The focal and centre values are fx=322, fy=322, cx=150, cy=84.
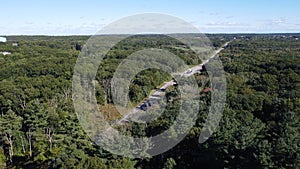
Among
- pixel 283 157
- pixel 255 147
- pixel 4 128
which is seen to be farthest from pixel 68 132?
pixel 283 157

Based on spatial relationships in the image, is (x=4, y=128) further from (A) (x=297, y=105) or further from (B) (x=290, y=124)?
(A) (x=297, y=105)

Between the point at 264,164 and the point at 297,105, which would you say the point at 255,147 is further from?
the point at 297,105

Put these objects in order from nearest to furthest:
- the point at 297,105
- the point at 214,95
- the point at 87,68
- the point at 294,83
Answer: the point at 297,105 → the point at 214,95 → the point at 294,83 → the point at 87,68

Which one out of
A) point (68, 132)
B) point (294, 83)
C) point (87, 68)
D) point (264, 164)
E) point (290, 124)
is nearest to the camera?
point (264, 164)

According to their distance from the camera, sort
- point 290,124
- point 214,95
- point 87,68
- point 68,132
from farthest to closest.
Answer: point 87,68 → point 214,95 → point 68,132 → point 290,124

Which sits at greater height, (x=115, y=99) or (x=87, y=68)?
(x=87, y=68)

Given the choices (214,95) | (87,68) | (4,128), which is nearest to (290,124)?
(214,95)

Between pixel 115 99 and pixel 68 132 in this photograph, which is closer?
pixel 68 132

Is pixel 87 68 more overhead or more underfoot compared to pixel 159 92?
more overhead

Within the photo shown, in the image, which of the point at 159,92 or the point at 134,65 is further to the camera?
the point at 134,65
